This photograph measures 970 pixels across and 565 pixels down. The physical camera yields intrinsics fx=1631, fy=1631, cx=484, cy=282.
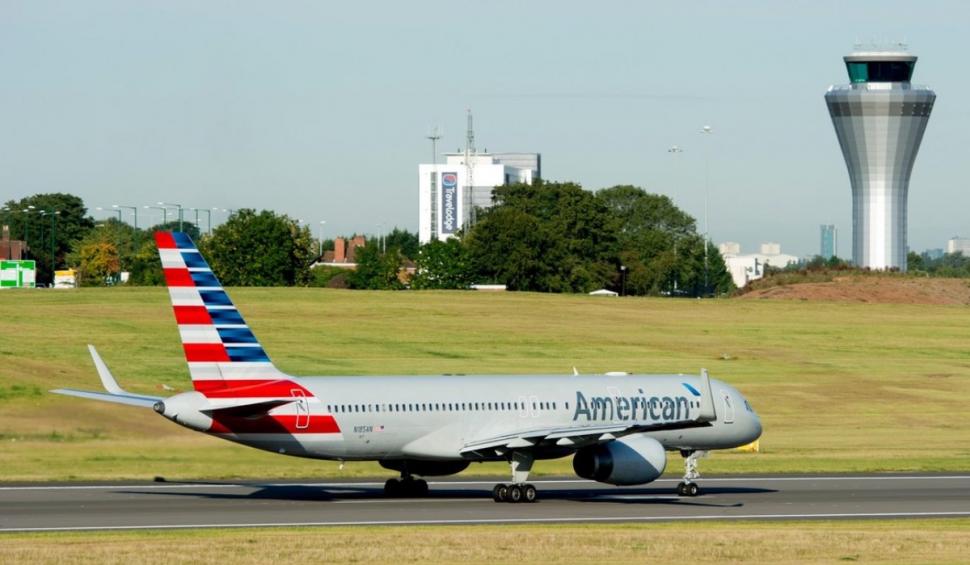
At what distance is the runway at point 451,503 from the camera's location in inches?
1554

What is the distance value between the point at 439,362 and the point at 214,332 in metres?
45.4

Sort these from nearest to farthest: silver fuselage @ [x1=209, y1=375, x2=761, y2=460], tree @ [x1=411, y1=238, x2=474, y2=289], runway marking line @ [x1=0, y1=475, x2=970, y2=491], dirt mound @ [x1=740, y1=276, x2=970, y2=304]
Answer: silver fuselage @ [x1=209, y1=375, x2=761, y2=460] < runway marking line @ [x1=0, y1=475, x2=970, y2=491] < dirt mound @ [x1=740, y1=276, x2=970, y2=304] < tree @ [x1=411, y1=238, x2=474, y2=289]

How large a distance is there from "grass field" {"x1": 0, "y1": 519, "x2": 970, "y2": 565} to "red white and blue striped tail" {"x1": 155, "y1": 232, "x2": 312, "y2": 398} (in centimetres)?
643

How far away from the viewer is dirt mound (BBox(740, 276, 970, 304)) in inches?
5960

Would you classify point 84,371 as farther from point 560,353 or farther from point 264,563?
point 264,563

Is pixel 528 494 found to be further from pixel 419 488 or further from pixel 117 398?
pixel 117 398

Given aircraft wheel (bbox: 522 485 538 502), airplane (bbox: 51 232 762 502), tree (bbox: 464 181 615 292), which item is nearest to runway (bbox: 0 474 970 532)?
aircraft wheel (bbox: 522 485 538 502)

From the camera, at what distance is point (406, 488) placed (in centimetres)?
4644

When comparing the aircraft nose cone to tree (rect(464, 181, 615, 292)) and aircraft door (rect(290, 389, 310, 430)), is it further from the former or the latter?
tree (rect(464, 181, 615, 292))

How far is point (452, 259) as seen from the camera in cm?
18000

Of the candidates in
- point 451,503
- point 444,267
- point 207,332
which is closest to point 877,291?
point 444,267

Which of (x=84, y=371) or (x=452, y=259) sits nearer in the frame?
(x=84, y=371)

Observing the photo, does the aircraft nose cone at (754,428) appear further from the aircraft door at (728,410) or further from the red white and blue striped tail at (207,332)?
the red white and blue striped tail at (207,332)

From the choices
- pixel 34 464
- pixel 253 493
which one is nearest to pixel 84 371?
pixel 34 464
